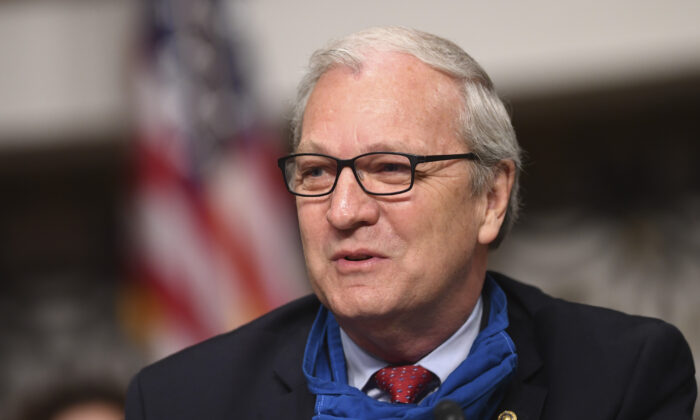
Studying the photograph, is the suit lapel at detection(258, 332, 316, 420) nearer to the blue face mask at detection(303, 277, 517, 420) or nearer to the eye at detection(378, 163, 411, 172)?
the blue face mask at detection(303, 277, 517, 420)

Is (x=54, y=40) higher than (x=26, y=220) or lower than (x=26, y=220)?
higher

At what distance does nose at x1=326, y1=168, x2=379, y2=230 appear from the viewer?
1661 mm

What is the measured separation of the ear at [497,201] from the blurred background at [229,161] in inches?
85.8

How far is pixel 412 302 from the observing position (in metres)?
1.68

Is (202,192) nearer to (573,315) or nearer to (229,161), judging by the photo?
(229,161)

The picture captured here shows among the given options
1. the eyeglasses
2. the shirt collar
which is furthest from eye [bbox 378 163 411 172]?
A: the shirt collar

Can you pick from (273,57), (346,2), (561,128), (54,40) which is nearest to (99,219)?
(54,40)

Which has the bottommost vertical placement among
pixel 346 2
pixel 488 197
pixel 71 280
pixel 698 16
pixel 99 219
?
pixel 71 280

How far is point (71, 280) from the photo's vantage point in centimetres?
533

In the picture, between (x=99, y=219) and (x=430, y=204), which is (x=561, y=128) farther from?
(x=430, y=204)

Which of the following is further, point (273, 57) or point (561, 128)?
point (561, 128)

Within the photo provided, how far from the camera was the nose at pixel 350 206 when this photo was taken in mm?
1661

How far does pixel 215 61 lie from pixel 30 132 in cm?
123

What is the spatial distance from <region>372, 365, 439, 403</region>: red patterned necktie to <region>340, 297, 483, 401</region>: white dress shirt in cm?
2
